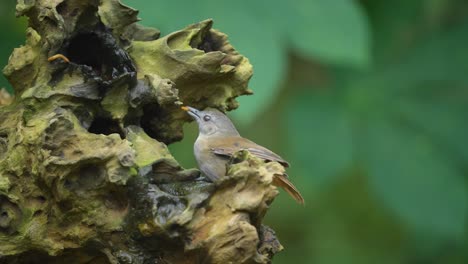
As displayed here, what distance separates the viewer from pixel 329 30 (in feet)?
16.5

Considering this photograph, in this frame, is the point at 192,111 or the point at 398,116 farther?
the point at 398,116

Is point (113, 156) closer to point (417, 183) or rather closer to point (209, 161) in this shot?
point (209, 161)

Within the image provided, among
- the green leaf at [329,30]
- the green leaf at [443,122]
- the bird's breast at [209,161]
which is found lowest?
the green leaf at [443,122]

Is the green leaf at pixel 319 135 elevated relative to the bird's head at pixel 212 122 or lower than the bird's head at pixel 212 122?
lower

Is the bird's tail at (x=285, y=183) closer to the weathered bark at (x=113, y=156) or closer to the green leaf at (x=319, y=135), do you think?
the weathered bark at (x=113, y=156)

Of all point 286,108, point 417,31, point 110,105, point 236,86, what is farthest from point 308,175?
point 110,105

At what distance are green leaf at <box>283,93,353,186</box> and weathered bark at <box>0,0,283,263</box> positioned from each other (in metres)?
1.65

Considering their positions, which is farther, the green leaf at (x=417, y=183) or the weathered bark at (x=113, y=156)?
the green leaf at (x=417, y=183)

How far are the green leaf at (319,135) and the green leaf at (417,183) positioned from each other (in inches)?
7.8

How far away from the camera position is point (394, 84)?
251 inches

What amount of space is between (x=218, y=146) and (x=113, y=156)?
1202 mm

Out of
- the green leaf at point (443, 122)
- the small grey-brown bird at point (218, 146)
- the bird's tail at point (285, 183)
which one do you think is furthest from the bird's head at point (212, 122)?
the green leaf at point (443, 122)

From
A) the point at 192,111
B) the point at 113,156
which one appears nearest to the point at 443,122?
the point at 192,111

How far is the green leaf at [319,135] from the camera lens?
19.3ft
